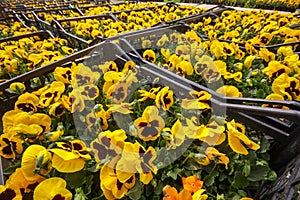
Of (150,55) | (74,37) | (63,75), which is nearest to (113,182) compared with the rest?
(63,75)

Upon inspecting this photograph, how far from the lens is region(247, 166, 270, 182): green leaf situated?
116 centimetres

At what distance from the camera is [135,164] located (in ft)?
3.32

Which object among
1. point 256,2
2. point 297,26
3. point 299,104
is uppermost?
point 299,104

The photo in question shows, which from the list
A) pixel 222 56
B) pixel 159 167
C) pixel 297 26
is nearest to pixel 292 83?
pixel 222 56

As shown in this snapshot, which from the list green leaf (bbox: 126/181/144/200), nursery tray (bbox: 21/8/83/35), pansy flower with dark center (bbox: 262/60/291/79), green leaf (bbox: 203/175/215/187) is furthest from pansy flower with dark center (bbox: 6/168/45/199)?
nursery tray (bbox: 21/8/83/35)

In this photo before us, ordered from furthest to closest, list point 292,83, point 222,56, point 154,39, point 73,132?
1. point 154,39
2. point 222,56
3. point 292,83
4. point 73,132

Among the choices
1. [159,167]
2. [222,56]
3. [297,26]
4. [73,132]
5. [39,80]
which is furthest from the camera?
[297,26]

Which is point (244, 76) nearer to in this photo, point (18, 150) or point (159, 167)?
point (159, 167)

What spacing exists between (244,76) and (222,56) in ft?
0.85

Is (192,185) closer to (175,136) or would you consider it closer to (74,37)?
(175,136)

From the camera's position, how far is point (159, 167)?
1.12 metres

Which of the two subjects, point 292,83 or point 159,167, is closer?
point 159,167

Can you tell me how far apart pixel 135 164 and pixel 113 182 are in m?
0.10

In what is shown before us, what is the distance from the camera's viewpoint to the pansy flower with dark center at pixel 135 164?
996mm
